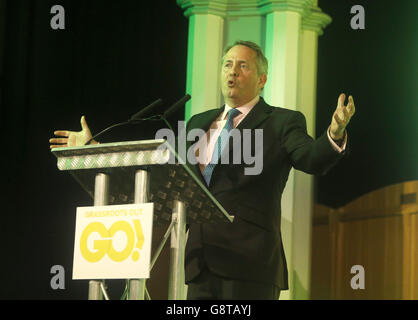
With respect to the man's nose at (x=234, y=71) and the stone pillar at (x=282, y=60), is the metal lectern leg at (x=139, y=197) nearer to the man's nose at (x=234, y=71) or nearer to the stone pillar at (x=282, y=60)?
the man's nose at (x=234, y=71)

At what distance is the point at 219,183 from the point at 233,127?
32 centimetres

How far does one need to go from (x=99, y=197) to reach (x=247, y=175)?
32.5 inches

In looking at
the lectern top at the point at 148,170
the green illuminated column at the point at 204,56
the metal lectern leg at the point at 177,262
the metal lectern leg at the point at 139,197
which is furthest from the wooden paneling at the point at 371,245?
the metal lectern leg at the point at 139,197

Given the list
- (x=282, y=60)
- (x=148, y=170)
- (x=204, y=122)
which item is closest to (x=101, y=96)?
(x=282, y=60)

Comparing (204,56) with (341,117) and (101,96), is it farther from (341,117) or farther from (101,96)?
(341,117)

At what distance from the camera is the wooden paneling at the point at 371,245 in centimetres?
380

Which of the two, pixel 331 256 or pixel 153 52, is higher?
pixel 153 52

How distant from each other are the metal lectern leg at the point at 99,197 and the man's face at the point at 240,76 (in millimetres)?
1060

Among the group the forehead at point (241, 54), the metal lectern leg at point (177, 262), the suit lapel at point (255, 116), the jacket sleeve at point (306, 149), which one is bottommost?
the metal lectern leg at point (177, 262)

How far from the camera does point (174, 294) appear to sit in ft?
7.48
